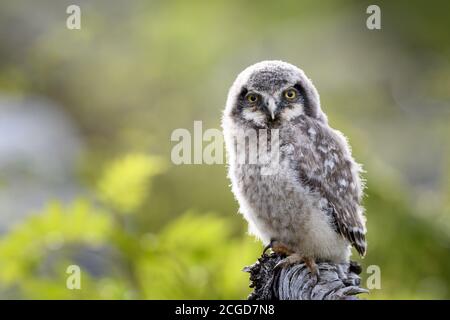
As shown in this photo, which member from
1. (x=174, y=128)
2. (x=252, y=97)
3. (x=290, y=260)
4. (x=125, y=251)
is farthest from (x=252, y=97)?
(x=174, y=128)

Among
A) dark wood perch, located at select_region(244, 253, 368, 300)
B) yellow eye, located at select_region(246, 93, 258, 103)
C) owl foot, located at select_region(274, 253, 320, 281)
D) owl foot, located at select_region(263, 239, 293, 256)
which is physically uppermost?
yellow eye, located at select_region(246, 93, 258, 103)

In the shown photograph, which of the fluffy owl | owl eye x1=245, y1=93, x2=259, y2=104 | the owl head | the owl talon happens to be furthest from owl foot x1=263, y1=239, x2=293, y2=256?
owl eye x1=245, y1=93, x2=259, y2=104

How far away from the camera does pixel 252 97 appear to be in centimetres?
603

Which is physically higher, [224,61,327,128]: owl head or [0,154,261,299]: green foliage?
[224,61,327,128]: owl head

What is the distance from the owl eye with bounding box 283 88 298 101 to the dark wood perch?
1.23 m

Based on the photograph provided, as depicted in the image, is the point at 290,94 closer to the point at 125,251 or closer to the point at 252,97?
the point at 252,97

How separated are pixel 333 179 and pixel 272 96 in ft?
2.47

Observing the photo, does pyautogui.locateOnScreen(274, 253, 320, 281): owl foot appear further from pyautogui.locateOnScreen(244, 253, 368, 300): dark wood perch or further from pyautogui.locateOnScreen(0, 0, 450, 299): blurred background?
pyautogui.locateOnScreen(0, 0, 450, 299): blurred background

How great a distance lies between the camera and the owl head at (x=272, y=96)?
593 cm

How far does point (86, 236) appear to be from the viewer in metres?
Result: 6.63

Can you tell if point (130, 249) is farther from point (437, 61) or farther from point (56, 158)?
point (437, 61)

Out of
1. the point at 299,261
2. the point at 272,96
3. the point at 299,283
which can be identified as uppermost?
the point at 272,96

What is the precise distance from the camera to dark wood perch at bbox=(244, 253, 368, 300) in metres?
4.81

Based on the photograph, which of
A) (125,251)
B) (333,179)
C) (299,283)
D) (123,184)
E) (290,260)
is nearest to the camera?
(299,283)
